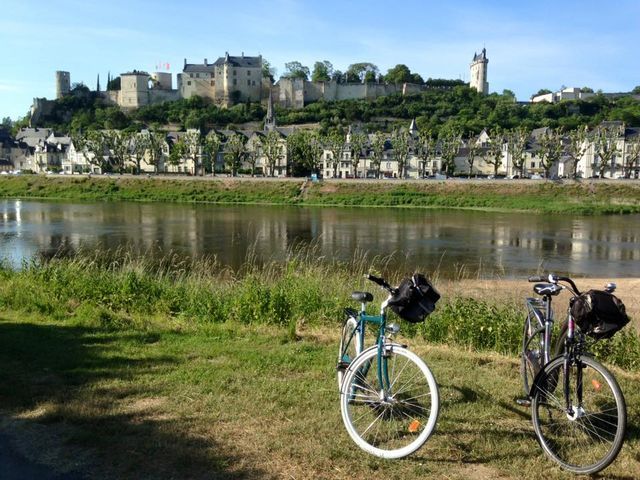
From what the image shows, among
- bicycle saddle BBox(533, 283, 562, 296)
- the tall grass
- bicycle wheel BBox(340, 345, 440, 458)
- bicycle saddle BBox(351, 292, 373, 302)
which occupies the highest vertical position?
bicycle saddle BBox(533, 283, 562, 296)

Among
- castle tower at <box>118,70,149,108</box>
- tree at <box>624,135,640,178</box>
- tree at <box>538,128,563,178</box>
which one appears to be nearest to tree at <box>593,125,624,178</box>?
tree at <box>624,135,640,178</box>

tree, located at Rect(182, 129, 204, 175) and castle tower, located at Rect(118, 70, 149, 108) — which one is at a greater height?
castle tower, located at Rect(118, 70, 149, 108)

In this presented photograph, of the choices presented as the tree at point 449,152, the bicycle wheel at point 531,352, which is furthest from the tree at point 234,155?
the bicycle wheel at point 531,352

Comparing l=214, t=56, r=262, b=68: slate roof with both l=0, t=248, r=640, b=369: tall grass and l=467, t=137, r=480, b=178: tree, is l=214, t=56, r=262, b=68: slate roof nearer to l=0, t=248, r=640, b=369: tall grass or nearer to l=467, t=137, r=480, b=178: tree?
l=467, t=137, r=480, b=178: tree

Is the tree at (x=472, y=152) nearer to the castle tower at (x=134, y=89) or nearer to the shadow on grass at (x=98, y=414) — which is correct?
the shadow on grass at (x=98, y=414)

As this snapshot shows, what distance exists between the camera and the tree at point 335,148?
77.3 meters

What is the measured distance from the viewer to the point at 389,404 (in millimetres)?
4480

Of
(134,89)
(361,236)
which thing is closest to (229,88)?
(134,89)

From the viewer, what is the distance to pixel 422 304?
4398 millimetres

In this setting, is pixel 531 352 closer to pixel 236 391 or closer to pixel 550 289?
pixel 550 289

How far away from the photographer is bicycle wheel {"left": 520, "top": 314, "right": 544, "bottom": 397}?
16.0 feet

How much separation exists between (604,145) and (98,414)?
7540 centimetres

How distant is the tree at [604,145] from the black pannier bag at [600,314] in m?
69.1

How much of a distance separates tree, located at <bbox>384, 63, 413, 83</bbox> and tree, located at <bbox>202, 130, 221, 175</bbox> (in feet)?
232
